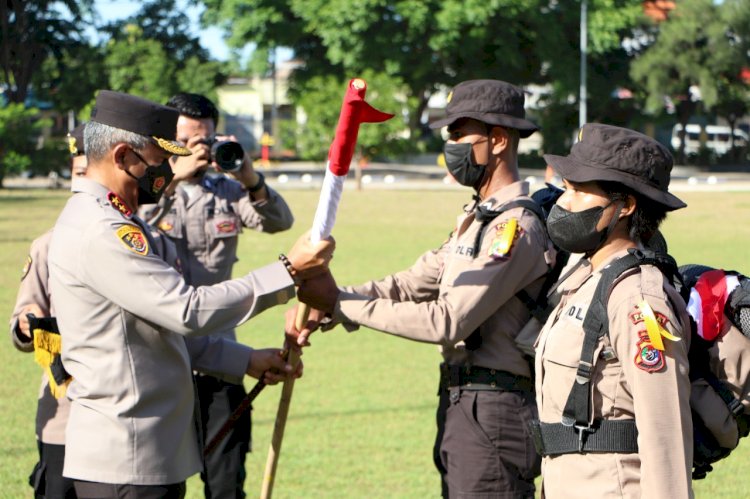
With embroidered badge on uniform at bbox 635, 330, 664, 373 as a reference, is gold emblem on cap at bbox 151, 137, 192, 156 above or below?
above

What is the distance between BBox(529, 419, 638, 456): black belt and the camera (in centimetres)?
344

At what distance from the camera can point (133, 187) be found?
4141 millimetres

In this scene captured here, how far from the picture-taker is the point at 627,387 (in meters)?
3.41

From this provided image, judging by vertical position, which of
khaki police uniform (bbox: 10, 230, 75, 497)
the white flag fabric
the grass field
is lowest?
the grass field

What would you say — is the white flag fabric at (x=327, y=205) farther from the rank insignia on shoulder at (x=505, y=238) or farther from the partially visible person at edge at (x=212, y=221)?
the partially visible person at edge at (x=212, y=221)

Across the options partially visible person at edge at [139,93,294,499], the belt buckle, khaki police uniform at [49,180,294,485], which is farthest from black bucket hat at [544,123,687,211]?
partially visible person at edge at [139,93,294,499]

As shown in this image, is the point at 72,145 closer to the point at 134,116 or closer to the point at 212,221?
the point at 134,116

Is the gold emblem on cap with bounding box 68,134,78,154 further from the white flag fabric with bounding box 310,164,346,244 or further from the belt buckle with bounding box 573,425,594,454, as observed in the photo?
the belt buckle with bounding box 573,425,594,454

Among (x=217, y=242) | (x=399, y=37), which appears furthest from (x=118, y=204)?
(x=399, y=37)

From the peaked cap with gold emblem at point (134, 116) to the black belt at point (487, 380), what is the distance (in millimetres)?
1454

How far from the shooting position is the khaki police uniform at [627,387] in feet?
10.7

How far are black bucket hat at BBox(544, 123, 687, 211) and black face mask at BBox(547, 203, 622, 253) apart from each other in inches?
4.6

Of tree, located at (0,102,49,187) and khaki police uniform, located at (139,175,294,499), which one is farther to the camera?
tree, located at (0,102,49,187)

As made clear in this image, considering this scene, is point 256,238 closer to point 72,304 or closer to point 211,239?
point 211,239
